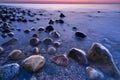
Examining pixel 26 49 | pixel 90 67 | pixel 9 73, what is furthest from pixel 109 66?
pixel 26 49

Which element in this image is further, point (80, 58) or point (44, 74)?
point (80, 58)

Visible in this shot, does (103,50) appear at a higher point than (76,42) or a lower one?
higher

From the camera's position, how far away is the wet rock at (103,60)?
4.12 meters

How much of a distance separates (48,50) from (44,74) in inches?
59.4

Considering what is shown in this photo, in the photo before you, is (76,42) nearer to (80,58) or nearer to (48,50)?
(48,50)

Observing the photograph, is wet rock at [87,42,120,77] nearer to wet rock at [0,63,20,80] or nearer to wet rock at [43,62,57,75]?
wet rock at [43,62,57,75]

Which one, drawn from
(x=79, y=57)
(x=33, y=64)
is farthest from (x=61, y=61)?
(x=33, y=64)

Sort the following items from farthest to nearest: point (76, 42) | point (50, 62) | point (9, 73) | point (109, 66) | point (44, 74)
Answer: point (76, 42)
point (50, 62)
point (109, 66)
point (44, 74)
point (9, 73)

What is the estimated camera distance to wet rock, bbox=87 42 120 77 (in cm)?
412

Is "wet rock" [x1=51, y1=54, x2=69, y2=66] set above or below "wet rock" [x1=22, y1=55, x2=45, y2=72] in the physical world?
below

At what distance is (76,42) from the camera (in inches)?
271

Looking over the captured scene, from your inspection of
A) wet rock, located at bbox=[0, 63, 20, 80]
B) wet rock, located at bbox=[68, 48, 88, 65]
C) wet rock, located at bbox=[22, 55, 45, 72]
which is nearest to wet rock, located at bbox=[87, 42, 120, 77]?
wet rock, located at bbox=[68, 48, 88, 65]

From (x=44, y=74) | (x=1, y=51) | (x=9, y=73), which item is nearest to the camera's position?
(x=9, y=73)

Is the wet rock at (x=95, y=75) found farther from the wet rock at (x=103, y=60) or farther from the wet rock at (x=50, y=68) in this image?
the wet rock at (x=50, y=68)
